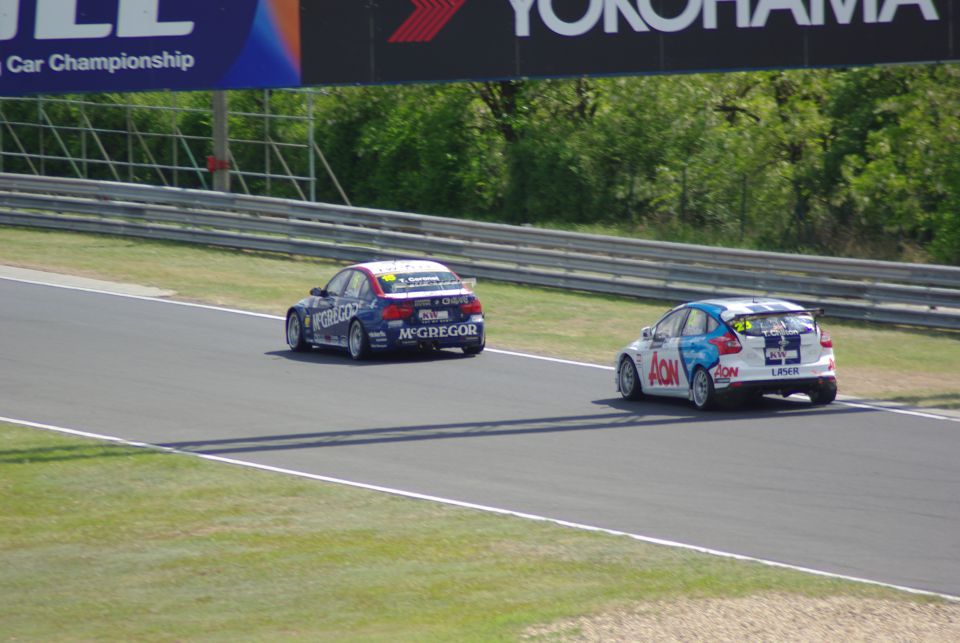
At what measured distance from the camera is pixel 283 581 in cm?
976

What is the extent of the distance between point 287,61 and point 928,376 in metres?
15.0

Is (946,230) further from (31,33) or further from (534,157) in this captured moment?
(31,33)

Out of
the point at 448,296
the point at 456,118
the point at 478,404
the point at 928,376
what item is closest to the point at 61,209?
the point at 456,118

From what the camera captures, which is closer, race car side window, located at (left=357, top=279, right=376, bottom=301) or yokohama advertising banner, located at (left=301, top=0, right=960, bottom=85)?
race car side window, located at (left=357, top=279, right=376, bottom=301)

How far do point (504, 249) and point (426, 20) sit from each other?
4.86 metres

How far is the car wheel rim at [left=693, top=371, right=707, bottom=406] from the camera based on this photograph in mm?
17000

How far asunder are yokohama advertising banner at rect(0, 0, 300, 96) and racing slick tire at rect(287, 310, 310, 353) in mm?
8276

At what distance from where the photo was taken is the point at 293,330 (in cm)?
2191

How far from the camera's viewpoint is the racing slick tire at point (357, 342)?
2090cm

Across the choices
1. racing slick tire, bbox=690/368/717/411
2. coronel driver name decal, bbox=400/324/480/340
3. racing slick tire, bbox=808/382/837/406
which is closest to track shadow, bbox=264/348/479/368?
coronel driver name decal, bbox=400/324/480/340

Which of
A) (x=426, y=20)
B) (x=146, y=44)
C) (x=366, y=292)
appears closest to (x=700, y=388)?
(x=366, y=292)

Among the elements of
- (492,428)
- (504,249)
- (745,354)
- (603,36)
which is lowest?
(492,428)

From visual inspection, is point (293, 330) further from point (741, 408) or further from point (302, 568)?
point (302, 568)

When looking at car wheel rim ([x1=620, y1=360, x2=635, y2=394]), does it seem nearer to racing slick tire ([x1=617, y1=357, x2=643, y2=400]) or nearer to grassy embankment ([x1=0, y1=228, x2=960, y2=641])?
racing slick tire ([x1=617, y1=357, x2=643, y2=400])
